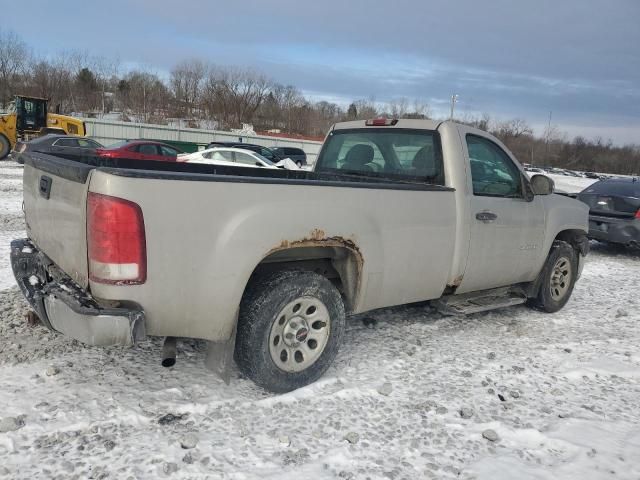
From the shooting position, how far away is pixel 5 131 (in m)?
24.9

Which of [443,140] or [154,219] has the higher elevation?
[443,140]

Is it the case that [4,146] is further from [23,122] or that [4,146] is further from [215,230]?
[215,230]

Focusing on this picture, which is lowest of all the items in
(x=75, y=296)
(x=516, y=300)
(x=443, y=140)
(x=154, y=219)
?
(x=516, y=300)

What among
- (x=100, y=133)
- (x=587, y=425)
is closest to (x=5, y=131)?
(x=100, y=133)

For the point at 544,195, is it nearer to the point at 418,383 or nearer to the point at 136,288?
the point at 418,383

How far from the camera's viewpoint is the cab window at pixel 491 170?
4682mm

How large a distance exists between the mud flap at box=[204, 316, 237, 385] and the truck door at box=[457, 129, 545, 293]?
7.33ft

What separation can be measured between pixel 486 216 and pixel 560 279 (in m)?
2.02

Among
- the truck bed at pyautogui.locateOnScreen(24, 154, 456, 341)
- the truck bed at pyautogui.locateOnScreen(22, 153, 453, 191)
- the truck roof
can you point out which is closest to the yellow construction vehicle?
the truck bed at pyautogui.locateOnScreen(22, 153, 453, 191)

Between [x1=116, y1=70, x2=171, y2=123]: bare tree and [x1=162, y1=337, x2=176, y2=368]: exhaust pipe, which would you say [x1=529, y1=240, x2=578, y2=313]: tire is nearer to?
[x1=162, y1=337, x2=176, y2=368]: exhaust pipe

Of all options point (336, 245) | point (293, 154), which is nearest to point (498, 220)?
point (336, 245)

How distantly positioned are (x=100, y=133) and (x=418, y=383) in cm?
3789

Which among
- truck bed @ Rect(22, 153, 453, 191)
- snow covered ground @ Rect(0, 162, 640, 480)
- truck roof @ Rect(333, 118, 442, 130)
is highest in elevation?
truck roof @ Rect(333, 118, 442, 130)

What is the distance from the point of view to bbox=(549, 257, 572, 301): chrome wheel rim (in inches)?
230
